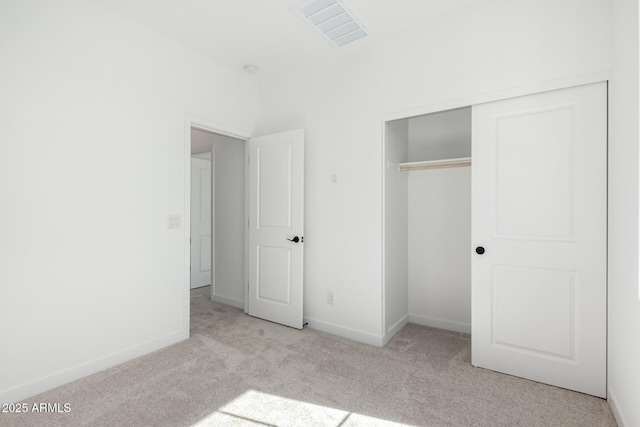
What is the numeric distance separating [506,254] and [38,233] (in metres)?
3.26

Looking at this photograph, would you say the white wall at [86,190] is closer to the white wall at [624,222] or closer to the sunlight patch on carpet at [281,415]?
the sunlight patch on carpet at [281,415]

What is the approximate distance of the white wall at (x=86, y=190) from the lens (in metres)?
2.05

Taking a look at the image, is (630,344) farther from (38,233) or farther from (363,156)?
(38,233)

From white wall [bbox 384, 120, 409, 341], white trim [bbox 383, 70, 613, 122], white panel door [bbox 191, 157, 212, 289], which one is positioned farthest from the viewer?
white panel door [bbox 191, 157, 212, 289]

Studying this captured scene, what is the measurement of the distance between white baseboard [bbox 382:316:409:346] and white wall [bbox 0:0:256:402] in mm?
1873

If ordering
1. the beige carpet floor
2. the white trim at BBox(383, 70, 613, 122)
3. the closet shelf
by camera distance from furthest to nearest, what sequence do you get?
1. the closet shelf
2. the white trim at BBox(383, 70, 613, 122)
3. the beige carpet floor

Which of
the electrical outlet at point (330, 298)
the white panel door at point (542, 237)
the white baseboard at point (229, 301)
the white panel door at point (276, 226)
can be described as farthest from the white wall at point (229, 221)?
the white panel door at point (542, 237)

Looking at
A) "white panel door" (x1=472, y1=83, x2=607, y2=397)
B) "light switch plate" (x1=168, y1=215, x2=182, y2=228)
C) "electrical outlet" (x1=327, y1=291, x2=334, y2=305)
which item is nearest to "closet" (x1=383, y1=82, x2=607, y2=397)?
"white panel door" (x1=472, y1=83, x2=607, y2=397)

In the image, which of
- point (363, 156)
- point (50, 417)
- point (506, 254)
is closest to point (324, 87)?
point (363, 156)

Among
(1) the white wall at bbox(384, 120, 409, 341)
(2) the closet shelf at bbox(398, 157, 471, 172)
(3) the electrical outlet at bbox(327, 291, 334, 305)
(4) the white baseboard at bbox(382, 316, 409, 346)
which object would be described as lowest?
(4) the white baseboard at bbox(382, 316, 409, 346)

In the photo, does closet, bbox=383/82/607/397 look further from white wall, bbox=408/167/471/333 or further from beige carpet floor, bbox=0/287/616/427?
white wall, bbox=408/167/471/333

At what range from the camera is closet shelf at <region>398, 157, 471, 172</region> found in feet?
10.1

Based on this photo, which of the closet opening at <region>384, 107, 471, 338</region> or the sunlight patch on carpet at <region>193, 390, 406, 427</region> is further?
the closet opening at <region>384, 107, 471, 338</region>

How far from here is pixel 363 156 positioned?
9.75 ft
